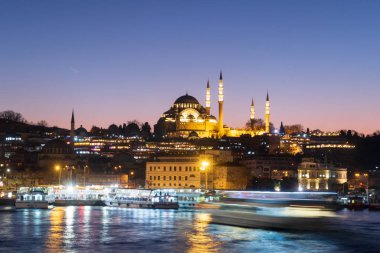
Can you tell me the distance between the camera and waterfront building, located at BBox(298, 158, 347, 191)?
88875 millimetres

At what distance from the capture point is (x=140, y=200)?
6125 centimetres

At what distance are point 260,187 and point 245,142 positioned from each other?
4444cm

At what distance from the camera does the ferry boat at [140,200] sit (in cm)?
5862

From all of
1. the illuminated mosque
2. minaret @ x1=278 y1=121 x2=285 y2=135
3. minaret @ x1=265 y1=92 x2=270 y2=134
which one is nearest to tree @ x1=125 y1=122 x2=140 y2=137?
the illuminated mosque

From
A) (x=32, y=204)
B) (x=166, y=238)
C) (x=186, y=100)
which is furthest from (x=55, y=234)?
(x=186, y=100)

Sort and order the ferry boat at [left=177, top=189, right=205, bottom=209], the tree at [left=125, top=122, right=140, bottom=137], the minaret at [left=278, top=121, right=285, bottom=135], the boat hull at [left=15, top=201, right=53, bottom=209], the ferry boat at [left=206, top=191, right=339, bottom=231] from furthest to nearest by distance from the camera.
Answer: the minaret at [left=278, top=121, right=285, bottom=135] < the tree at [left=125, top=122, right=140, bottom=137] < the ferry boat at [left=177, top=189, right=205, bottom=209] < the boat hull at [left=15, top=201, right=53, bottom=209] < the ferry boat at [left=206, top=191, right=339, bottom=231]

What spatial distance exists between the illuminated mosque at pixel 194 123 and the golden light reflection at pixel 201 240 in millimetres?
96481

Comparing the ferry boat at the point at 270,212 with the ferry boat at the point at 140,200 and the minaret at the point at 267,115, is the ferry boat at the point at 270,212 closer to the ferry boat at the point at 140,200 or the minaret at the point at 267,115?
the ferry boat at the point at 140,200

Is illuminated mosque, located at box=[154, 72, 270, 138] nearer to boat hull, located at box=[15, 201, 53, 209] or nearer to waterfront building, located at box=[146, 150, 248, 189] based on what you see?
waterfront building, located at box=[146, 150, 248, 189]

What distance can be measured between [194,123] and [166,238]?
108 m

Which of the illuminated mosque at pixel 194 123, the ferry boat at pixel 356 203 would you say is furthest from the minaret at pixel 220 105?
the ferry boat at pixel 356 203

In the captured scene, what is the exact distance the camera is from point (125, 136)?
469 ft

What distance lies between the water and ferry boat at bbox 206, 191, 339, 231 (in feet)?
1.88

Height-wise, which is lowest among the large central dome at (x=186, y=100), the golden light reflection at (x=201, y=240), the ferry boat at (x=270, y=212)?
the golden light reflection at (x=201, y=240)
